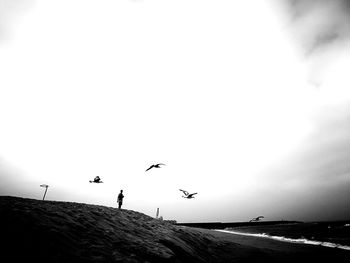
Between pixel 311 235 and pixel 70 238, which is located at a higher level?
pixel 311 235

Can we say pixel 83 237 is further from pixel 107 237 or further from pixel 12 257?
pixel 12 257

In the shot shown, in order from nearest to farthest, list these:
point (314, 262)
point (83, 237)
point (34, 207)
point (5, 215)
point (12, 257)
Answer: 1. point (12, 257)
2. point (5, 215)
3. point (83, 237)
4. point (34, 207)
5. point (314, 262)

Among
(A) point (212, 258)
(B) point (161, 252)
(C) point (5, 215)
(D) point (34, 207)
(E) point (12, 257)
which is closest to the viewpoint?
(E) point (12, 257)

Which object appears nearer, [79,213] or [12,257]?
[12,257]

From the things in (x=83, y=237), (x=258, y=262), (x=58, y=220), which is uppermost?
(x=58, y=220)

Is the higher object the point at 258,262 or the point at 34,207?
the point at 34,207

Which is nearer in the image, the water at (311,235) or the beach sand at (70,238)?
the beach sand at (70,238)

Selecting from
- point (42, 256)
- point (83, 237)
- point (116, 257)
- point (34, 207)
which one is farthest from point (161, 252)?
point (34, 207)

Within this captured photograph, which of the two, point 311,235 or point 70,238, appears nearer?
point 70,238

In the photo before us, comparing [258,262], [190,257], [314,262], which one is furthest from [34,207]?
[314,262]

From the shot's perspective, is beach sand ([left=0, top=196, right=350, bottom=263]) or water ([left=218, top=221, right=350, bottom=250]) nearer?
beach sand ([left=0, top=196, right=350, bottom=263])

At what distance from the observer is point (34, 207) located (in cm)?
914

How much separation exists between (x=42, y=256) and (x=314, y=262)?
17.6 metres

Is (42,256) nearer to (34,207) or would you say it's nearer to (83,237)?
(83,237)
